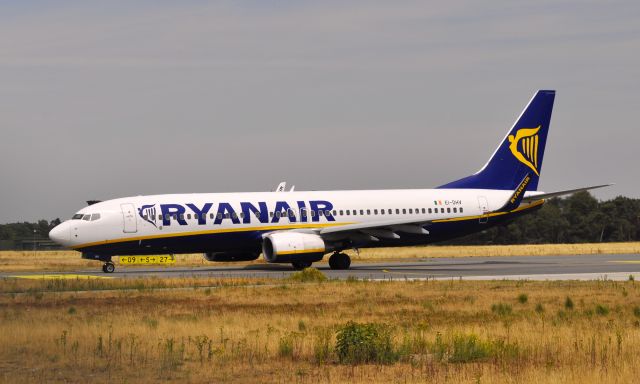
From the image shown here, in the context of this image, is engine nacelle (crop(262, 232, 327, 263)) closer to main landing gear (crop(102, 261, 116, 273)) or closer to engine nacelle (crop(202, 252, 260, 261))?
engine nacelle (crop(202, 252, 260, 261))

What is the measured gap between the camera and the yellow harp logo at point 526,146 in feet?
188

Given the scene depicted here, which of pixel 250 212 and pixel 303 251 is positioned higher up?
pixel 250 212

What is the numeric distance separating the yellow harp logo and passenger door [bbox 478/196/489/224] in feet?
14.7

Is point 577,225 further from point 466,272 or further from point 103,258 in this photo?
point 103,258

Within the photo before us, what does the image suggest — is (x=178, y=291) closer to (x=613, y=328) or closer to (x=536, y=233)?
(x=613, y=328)

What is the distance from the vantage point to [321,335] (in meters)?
20.8

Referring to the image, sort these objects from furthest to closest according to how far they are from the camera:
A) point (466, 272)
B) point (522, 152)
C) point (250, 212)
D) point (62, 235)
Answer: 1. point (522, 152)
2. point (250, 212)
3. point (62, 235)
4. point (466, 272)

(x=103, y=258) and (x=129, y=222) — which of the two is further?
(x=103, y=258)

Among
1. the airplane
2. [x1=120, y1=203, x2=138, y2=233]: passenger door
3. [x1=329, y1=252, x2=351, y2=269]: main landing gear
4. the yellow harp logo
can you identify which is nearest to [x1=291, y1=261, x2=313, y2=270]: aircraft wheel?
the airplane

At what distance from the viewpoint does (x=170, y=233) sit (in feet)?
153

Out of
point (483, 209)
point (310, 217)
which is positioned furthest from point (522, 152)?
point (310, 217)

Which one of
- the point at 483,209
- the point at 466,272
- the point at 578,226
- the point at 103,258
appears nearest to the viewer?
the point at 466,272

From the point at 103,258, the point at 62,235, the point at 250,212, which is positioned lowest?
the point at 103,258

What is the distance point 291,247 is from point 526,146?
58.5 feet
